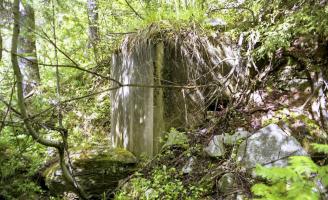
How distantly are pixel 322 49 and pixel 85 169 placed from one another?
Answer: 2909 mm

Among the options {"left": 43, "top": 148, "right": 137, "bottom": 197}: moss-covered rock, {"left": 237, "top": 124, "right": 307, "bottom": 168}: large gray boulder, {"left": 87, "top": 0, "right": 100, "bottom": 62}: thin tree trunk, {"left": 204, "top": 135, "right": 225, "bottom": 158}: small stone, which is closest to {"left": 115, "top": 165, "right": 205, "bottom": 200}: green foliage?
{"left": 43, "top": 148, "right": 137, "bottom": 197}: moss-covered rock

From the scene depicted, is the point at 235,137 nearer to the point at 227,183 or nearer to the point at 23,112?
the point at 227,183

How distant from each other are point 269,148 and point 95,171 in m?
1.79

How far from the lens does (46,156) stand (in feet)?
14.5

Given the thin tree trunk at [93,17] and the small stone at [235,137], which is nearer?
the small stone at [235,137]

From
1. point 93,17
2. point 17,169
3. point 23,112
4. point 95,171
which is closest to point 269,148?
point 95,171

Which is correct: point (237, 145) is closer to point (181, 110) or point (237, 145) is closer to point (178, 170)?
point (178, 170)

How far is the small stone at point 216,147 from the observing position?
3213mm

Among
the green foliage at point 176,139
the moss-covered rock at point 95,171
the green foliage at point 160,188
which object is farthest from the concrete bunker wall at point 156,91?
the green foliage at point 160,188

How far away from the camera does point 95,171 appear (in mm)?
3414

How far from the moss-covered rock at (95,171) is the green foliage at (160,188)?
0.68 feet

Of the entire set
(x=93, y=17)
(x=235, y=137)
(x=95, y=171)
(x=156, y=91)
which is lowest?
(x=95, y=171)

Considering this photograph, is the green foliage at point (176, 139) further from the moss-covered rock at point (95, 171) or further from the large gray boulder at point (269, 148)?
the large gray boulder at point (269, 148)

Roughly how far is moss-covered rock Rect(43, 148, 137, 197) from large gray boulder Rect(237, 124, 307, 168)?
129 cm
